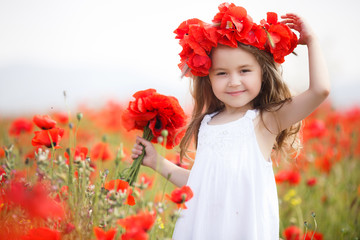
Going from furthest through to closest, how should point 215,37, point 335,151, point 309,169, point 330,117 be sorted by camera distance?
point 330,117 < point 309,169 < point 335,151 < point 215,37

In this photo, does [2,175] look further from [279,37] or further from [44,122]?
[279,37]

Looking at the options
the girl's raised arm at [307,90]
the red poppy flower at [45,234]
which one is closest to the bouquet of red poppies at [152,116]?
the girl's raised arm at [307,90]

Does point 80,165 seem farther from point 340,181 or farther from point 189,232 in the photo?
point 340,181

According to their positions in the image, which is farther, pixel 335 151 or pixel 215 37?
pixel 335 151

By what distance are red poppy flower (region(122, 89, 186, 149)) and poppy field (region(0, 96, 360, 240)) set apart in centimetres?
7

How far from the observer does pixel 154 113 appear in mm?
1641

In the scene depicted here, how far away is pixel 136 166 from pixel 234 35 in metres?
0.70

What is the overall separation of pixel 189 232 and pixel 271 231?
1.11ft

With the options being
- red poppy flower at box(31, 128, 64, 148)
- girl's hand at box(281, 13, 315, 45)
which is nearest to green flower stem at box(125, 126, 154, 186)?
red poppy flower at box(31, 128, 64, 148)

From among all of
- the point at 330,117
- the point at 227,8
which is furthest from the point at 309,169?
the point at 227,8

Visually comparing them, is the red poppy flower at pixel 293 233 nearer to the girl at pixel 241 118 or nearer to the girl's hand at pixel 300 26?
the girl at pixel 241 118

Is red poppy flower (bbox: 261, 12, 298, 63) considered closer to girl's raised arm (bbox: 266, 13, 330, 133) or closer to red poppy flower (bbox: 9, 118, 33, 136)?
girl's raised arm (bbox: 266, 13, 330, 133)

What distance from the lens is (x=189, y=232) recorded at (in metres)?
1.64

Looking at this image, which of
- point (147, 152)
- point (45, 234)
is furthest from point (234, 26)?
point (45, 234)
